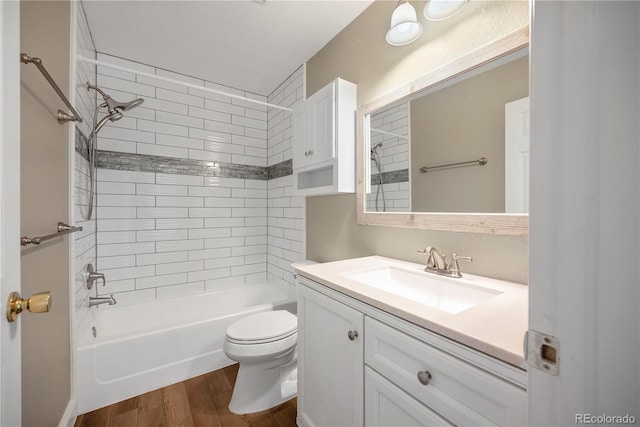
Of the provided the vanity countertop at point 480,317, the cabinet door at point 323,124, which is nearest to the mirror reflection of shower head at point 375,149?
the cabinet door at point 323,124

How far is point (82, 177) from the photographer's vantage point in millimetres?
1737

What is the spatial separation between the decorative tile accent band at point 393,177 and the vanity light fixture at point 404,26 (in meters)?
0.67

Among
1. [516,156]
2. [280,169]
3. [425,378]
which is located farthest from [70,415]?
[516,156]

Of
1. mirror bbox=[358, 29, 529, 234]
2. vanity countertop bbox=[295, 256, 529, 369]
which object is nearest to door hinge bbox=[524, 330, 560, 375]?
vanity countertop bbox=[295, 256, 529, 369]

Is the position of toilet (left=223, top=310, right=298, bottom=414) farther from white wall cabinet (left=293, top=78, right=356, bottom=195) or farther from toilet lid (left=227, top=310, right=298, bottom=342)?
white wall cabinet (left=293, top=78, right=356, bottom=195)

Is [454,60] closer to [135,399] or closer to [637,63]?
[637,63]

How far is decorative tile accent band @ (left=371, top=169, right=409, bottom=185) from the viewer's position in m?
1.45

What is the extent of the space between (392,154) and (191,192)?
1969 mm

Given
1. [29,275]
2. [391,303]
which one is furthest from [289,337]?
[29,275]

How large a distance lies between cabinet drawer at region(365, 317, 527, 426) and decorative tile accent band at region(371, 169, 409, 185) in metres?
0.84

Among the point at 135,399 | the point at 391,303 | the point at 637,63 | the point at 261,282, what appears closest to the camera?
the point at 637,63

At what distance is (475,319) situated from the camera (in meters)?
0.72

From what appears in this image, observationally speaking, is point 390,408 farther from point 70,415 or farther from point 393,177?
point 70,415

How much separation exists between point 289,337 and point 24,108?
1530 millimetres
